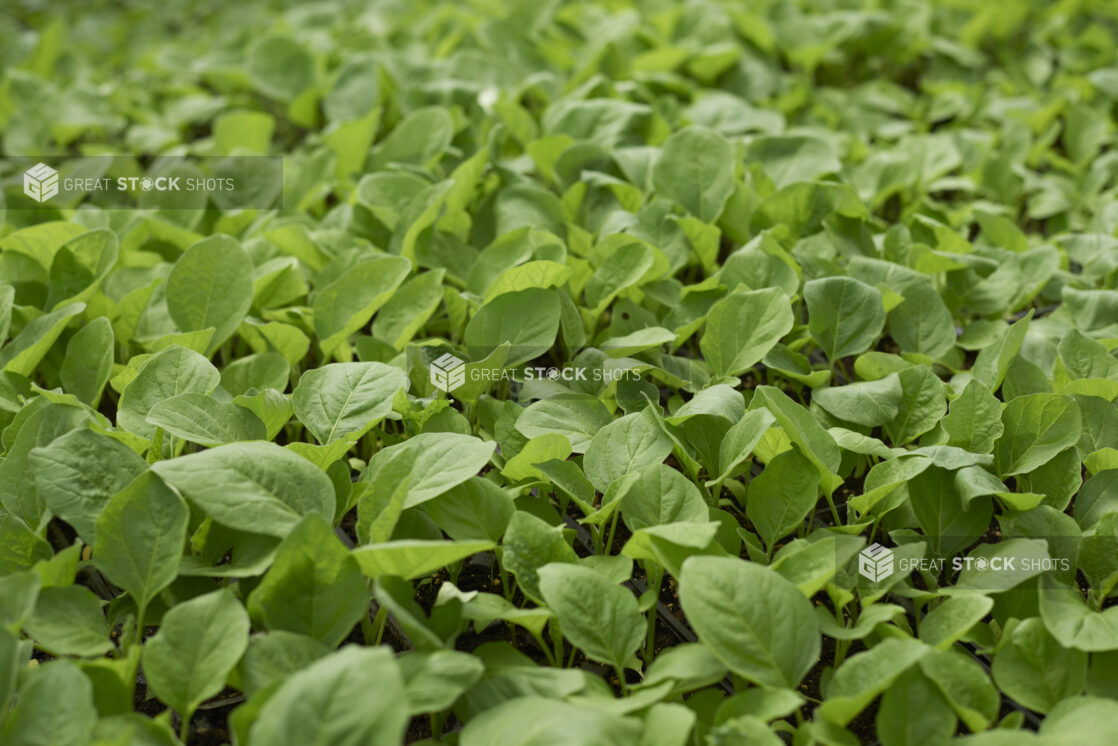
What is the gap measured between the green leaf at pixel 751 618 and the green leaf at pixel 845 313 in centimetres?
48

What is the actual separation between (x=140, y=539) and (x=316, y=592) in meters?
0.18

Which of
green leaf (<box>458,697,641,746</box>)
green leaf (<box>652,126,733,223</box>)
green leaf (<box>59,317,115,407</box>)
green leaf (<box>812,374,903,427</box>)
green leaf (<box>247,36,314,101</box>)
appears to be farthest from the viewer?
green leaf (<box>247,36,314,101</box>)

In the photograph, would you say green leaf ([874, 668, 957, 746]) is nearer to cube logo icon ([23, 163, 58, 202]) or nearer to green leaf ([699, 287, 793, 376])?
green leaf ([699, 287, 793, 376])

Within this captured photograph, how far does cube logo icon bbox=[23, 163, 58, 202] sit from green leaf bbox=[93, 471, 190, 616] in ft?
3.25

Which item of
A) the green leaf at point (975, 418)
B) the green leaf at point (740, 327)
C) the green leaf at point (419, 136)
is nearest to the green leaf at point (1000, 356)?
the green leaf at point (975, 418)

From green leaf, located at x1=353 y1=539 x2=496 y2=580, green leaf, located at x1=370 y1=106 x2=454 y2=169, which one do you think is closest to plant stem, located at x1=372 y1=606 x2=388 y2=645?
green leaf, located at x1=353 y1=539 x2=496 y2=580

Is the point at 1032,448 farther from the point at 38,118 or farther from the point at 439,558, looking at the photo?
the point at 38,118

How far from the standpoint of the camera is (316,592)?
819 mm

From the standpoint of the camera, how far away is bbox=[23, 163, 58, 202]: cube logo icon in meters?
1.64

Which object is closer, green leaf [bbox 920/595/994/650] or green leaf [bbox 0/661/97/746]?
green leaf [bbox 0/661/97/746]

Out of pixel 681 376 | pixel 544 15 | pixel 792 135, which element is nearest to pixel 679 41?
pixel 544 15

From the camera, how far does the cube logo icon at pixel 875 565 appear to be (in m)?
0.90

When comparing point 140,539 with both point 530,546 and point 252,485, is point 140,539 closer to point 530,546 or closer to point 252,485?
point 252,485

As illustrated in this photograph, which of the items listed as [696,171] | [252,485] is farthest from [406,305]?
[696,171]
